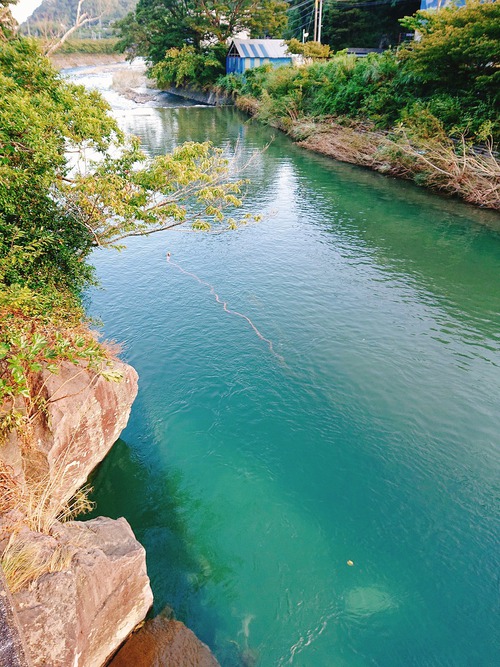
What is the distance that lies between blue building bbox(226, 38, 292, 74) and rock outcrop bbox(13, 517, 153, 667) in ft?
239

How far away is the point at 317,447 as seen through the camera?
12.2 meters

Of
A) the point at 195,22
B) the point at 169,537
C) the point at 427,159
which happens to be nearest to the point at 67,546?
the point at 169,537

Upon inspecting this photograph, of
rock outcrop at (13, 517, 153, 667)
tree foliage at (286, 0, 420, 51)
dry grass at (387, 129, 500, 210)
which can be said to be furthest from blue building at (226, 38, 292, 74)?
rock outcrop at (13, 517, 153, 667)

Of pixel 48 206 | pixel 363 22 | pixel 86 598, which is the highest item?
pixel 363 22

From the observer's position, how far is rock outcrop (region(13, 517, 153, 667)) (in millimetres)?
5684

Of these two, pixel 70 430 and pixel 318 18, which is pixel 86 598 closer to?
pixel 70 430

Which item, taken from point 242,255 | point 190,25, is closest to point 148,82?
point 190,25

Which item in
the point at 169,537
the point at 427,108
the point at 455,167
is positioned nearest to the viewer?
the point at 169,537

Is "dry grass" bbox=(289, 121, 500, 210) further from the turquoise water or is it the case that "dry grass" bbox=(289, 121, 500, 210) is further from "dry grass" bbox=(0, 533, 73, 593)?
"dry grass" bbox=(0, 533, 73, 593)

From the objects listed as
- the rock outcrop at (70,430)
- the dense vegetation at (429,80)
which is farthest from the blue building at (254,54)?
the rock outcrop at (70,430)

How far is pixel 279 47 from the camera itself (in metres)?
68.8

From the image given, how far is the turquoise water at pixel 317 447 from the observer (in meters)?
8.48

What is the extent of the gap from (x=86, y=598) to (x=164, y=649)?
2085 millimetres

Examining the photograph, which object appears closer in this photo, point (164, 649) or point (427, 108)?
point (164, 649)
